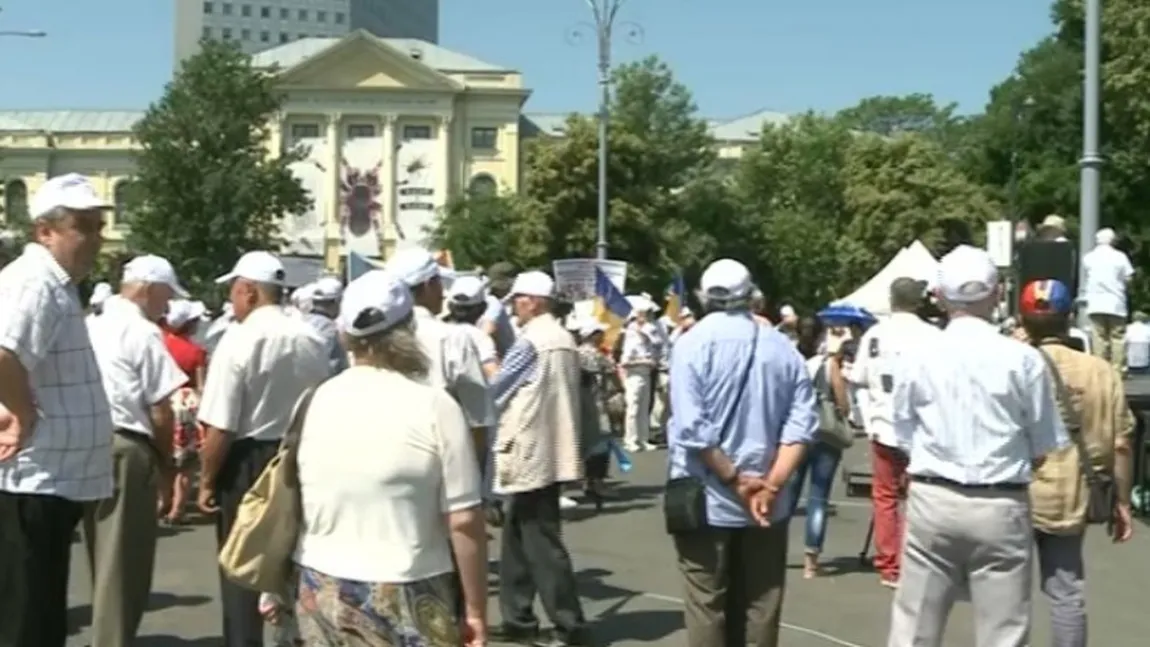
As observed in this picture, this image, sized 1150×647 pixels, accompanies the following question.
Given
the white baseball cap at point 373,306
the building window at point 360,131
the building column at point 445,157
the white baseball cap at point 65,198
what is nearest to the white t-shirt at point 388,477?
the white baseball cap at point 373,306

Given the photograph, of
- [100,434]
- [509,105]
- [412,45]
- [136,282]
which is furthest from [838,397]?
[412,45]

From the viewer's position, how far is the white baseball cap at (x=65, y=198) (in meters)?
5.99

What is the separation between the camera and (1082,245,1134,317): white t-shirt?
1733 cm

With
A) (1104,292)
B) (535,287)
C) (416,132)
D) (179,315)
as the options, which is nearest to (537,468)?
(535,287)

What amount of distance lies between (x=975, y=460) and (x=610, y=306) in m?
15.9

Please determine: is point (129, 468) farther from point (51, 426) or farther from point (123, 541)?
point (51, 426)

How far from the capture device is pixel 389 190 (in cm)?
10050

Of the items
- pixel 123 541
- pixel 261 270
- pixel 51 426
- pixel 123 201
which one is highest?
pixel 123 201

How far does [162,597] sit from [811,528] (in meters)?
4.24

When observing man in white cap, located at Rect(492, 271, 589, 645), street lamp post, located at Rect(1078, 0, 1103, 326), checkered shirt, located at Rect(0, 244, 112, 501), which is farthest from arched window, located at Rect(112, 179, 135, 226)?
checkered shirt, located at Rect(0, 244, 112, 501)

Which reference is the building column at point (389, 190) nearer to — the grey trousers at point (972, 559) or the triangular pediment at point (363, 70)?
the triangular pediment at point (363, 70)

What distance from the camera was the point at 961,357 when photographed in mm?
6488

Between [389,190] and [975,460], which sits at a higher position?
[389,190]

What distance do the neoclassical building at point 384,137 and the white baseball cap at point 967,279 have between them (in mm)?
92827
